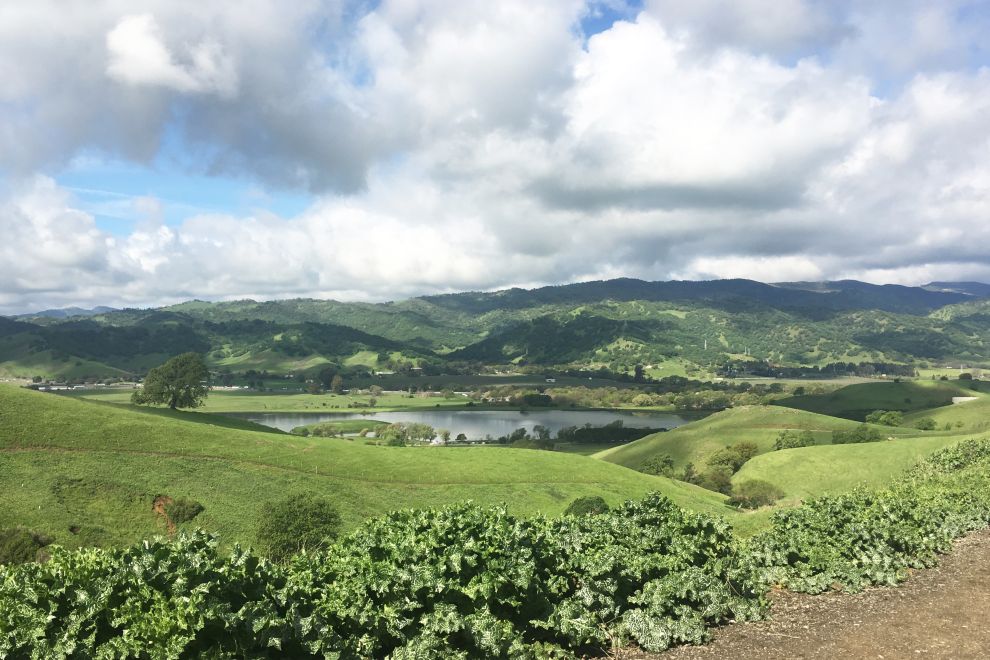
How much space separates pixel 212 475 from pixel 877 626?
6213 cm

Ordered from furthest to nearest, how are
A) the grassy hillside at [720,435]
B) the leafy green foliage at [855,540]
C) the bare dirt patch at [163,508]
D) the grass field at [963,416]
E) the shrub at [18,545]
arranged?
1. the grassy hillside at [720,435]
2. the grass field at [963,416]
3. the bare dirt patch at [163,508]
4. the shrub at [18,545]
5. the leafy green foliage at [855,540]

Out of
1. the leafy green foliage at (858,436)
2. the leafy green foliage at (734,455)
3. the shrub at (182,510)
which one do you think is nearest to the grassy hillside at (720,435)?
the leafy green foliage at (734,455)

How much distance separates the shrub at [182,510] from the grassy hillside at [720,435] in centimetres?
11568

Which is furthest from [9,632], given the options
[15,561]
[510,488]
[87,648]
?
[510,488]

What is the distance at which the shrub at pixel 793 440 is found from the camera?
14288 centimetres

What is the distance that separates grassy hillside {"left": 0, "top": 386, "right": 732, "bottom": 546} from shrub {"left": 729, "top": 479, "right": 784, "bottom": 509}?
14.8 meters

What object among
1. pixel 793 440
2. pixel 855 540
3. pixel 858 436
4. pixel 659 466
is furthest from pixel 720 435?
pixel 855 540

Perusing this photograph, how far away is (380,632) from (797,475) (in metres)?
108

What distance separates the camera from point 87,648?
10109 millimetres

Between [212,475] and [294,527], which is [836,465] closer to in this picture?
[294,527]

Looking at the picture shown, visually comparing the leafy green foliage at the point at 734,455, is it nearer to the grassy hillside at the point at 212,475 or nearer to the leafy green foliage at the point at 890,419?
the leafy green foliage at the point at 890,419

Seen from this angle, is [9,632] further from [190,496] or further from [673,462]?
[673,462]

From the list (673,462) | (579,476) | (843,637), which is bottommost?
(673,462)

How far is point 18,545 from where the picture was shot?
38.8 m
